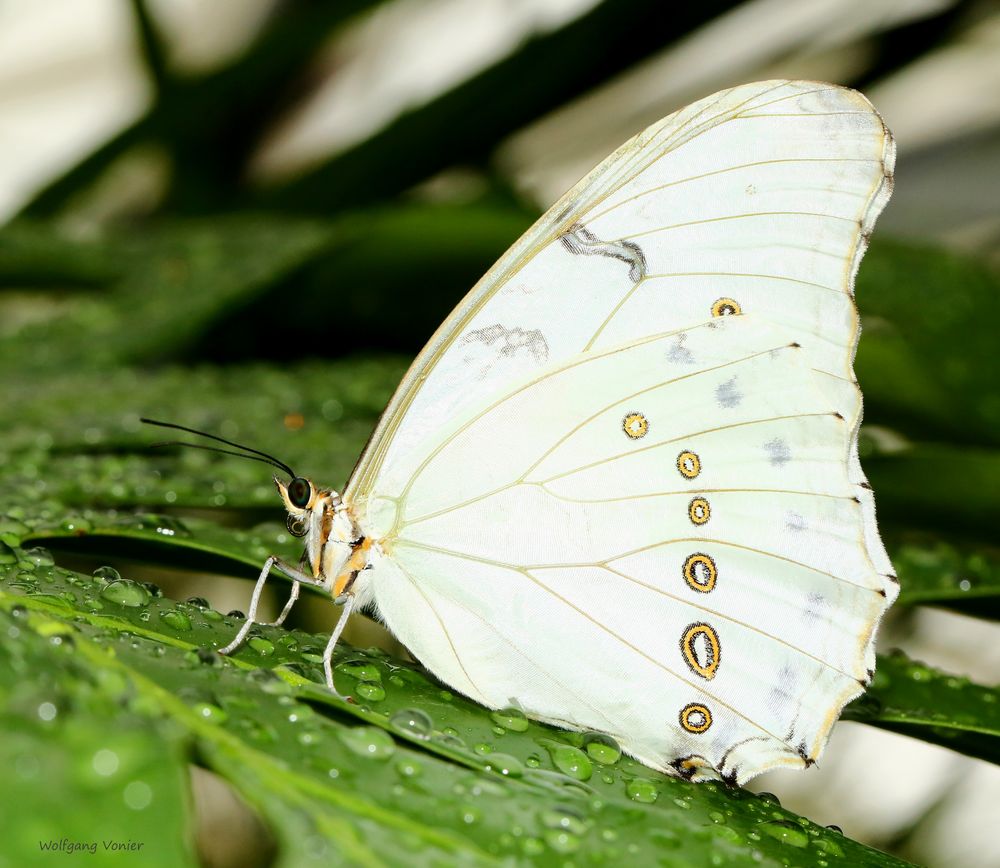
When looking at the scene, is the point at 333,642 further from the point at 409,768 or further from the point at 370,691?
the point at 409,768

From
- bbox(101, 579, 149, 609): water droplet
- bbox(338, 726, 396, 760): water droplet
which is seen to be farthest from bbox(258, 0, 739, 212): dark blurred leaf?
bbox(338, 726, 396, 760): water droplet

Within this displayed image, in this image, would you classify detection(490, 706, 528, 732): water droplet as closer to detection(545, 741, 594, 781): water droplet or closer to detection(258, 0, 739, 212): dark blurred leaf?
detection(545, 741, 594, 781): water droplet

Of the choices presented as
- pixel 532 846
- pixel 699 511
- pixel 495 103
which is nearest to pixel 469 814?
pixel 532 846

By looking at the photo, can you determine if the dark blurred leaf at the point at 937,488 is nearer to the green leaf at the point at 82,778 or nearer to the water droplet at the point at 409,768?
the water droplet at the point at 409,768

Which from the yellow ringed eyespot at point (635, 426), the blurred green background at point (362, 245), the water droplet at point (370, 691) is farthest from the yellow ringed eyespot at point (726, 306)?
the water droplet at point (370, 691)

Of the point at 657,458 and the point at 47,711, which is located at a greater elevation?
the point at 657,458

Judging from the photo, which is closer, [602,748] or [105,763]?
[105,763]
